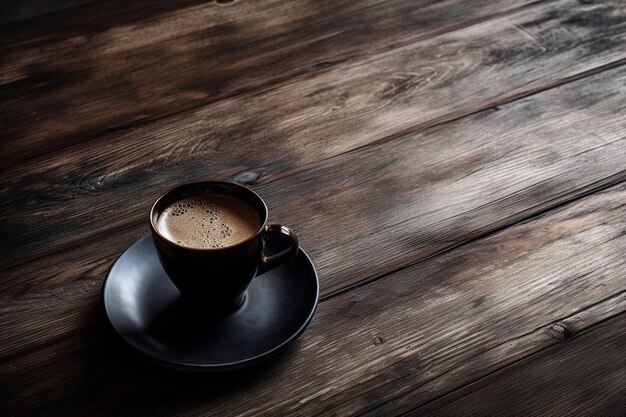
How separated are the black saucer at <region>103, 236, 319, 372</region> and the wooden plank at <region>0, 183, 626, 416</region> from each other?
0.03m

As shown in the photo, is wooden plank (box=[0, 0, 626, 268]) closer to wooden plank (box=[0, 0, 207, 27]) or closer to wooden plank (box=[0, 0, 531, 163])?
wooden plank (box=[0, 0, 531, 163])

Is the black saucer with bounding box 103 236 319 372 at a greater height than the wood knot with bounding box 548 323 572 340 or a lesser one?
lesser

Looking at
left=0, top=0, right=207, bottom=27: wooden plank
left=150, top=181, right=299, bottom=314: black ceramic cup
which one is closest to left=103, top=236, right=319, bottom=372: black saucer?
left=150, top=181, right=299, bottom=314: black ceramic cup

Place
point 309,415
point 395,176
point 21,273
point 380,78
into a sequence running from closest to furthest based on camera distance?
1. point 309,415
2. point 21,273
3. point 395,176
4. point 380,78

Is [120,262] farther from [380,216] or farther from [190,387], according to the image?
[380,216]

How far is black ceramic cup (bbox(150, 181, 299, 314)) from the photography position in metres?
0.64

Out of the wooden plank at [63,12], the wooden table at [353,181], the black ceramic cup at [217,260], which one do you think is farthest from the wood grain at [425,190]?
the wooden plank at [63,12]

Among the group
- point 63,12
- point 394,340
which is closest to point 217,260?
point 394,340

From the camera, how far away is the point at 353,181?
91cm

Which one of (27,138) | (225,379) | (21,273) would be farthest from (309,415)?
(27,138)

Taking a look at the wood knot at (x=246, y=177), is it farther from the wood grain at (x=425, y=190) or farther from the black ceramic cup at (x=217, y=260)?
the black ceramic cup at (x=217, y=260)

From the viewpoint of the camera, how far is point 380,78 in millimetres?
1109

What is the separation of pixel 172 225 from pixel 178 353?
0.38ft

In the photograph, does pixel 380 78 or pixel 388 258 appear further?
pixel 380 78
